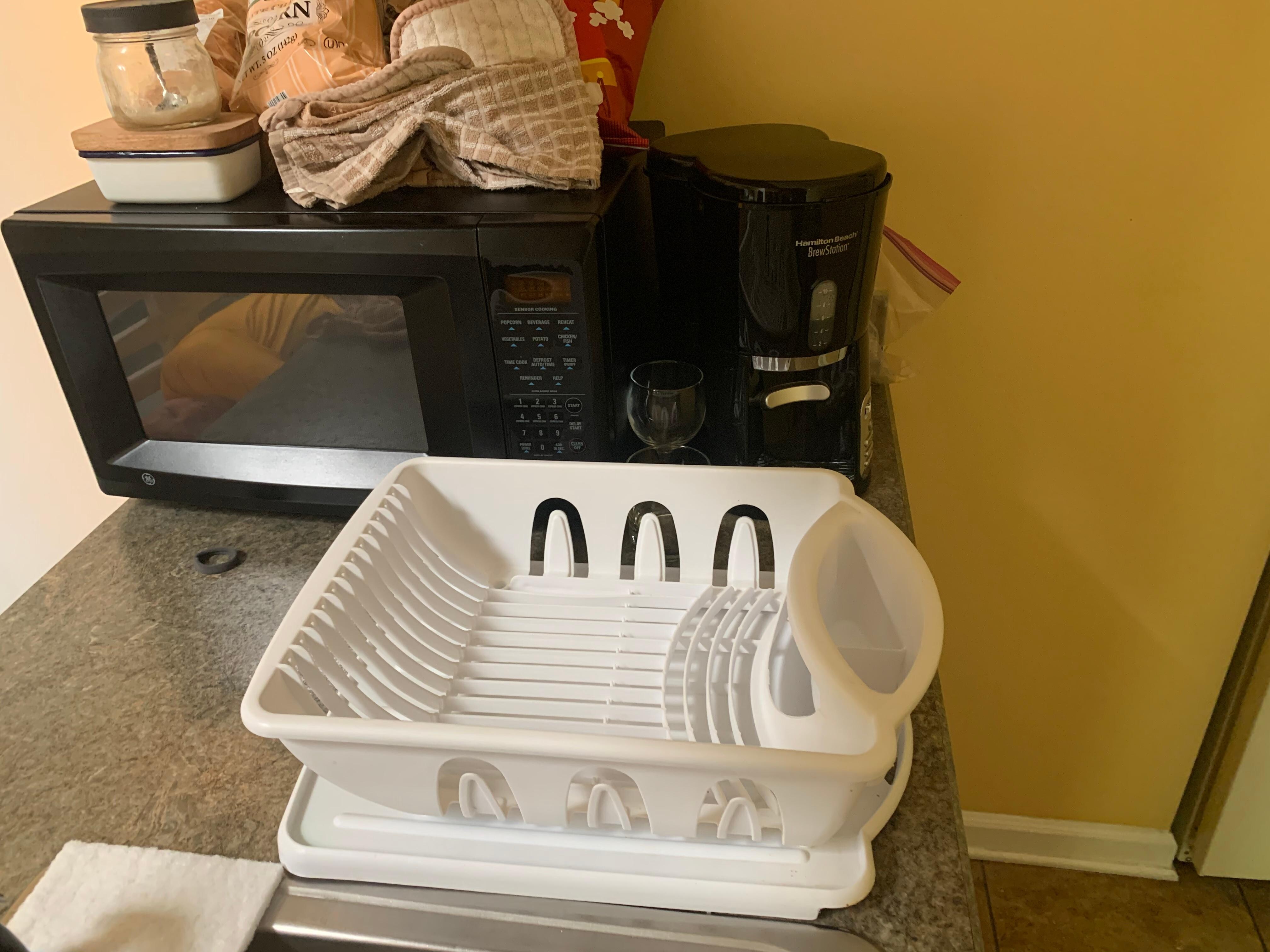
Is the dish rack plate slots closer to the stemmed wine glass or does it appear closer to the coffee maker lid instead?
the stemmed wine glass

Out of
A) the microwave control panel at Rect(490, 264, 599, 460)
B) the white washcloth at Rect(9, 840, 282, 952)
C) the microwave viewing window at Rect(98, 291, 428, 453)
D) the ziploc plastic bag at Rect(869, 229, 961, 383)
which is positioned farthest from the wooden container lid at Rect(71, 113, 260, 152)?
the ziploc plastic bag at Rect(869, 229, 961, 383)

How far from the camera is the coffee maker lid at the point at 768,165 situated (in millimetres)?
726

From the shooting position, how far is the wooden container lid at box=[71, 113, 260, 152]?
2.51 ft

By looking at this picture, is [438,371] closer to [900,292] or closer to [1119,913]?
[900,292]

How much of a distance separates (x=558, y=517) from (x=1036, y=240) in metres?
0.70

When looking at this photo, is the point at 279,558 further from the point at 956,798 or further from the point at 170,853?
the point at 956,798

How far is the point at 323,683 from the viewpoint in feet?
1.90

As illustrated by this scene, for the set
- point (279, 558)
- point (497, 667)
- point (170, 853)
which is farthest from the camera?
point (279, 558)

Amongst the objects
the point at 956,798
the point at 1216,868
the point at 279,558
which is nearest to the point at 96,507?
the point at 279,558

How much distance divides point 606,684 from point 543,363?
0.28 m

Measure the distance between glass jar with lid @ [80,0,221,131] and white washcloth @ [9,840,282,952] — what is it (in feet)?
1.97

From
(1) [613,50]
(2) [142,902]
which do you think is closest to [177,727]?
(2) [142,902]

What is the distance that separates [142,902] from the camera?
1.72 feet

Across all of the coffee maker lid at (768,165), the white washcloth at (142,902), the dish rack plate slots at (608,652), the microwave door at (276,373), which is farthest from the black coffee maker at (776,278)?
the white washcloth at (142,902)
